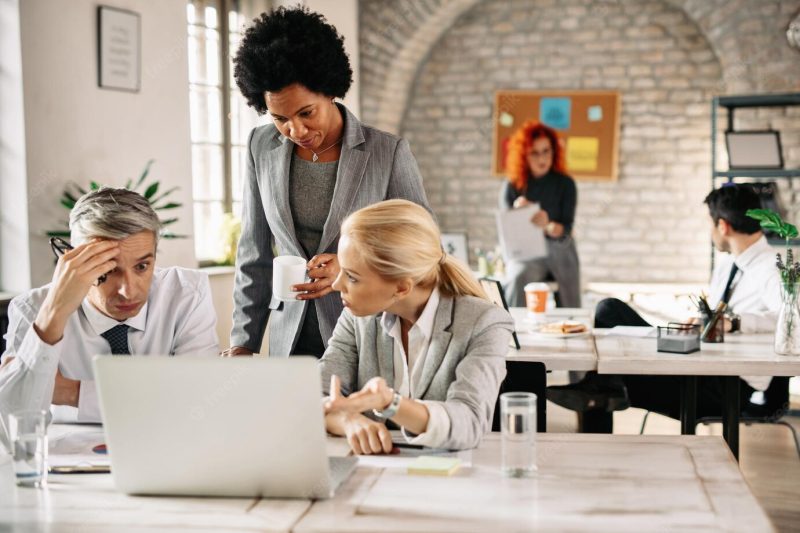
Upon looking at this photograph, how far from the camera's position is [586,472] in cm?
156

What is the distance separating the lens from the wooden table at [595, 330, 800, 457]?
9.00 ft

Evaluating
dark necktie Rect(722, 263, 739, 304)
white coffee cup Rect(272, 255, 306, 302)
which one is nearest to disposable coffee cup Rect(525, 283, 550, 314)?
dark necktie Rect(722, 263, 739, 304)

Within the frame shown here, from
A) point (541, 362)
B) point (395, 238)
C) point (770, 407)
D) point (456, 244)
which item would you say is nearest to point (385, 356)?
point (395, 238)

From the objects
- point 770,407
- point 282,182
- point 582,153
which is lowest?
point 770,407

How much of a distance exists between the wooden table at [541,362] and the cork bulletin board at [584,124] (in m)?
4.13

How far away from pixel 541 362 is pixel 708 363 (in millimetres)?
483

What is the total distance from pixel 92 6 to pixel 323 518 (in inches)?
149

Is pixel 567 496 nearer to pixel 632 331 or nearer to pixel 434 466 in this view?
pixel 434 466

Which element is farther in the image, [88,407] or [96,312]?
[96,312]

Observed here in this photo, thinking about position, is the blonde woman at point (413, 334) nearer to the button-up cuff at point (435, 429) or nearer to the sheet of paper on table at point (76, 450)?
the button-up cuff at point (435, 429)

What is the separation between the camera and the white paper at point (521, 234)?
16.9ft

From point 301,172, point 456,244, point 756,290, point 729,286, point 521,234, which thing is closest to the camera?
point 301,172

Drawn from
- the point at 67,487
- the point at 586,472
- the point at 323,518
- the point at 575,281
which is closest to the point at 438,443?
the point at 586,472

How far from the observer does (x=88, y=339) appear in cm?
210
